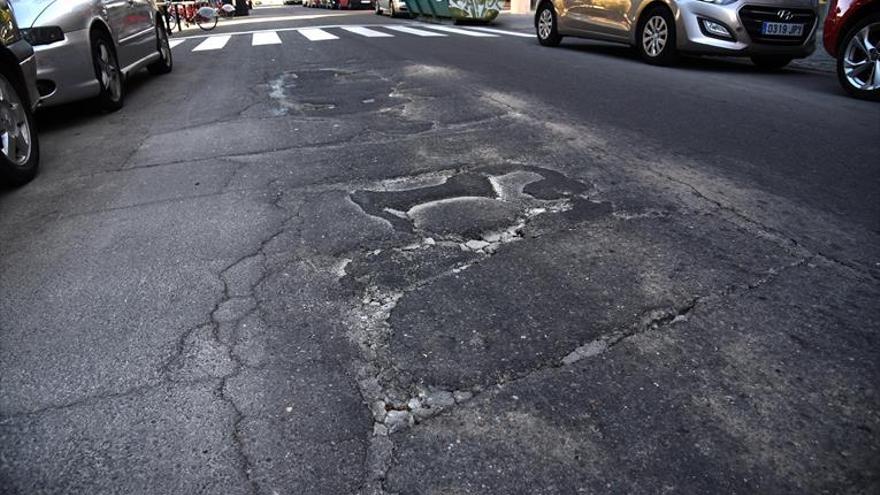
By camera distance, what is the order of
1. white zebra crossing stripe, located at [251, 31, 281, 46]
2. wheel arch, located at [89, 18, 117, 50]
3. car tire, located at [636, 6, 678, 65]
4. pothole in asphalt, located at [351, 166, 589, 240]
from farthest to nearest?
white zebra crossing stripe, located at [251, 31, 281, 46], car tire, located at [636, 6, 678, 65], wheel arch, located at [89, 18, 117, 50], pothole in asphalt, located at [351, 166, 589, 240]

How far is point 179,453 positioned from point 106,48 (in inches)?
252

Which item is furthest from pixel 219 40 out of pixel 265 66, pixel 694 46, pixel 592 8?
pixel 694 46

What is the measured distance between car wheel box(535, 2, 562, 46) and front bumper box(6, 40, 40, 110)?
9.17m

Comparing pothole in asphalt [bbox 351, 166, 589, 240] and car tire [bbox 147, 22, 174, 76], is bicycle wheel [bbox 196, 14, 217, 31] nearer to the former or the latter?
car tire [bbox 147, 22, 174, 76]

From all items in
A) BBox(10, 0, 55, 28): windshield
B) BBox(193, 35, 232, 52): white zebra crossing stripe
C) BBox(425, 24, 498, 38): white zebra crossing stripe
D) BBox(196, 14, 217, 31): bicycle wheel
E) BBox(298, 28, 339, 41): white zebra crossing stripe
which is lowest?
BBox(196, 14, 217, 31): bicycle wheel

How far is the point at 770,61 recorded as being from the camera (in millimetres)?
10164

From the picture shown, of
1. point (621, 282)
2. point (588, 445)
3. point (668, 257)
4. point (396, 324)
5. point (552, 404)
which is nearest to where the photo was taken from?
point (588, 445)

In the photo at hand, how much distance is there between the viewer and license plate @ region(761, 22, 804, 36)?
360 inches

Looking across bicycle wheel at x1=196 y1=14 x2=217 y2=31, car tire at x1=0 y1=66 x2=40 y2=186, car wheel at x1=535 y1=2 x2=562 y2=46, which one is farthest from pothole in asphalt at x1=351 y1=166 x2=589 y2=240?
bicycle wheel at x1=196 y1=14 x2=217 y2=31

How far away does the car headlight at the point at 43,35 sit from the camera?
5.97m

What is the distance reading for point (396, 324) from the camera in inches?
110

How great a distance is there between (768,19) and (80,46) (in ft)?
28.1

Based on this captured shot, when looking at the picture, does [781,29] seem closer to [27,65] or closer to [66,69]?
[66,69]

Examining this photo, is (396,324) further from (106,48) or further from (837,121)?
(106,48)
